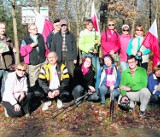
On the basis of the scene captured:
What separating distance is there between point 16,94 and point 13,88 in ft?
0.50

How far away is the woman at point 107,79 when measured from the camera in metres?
7.10

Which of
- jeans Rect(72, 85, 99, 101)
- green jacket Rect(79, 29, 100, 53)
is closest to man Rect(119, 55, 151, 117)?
jeans Rect(72, 85, 99, 101)

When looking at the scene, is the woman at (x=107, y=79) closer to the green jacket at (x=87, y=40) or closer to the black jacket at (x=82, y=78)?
the black jacket at (x=82, y=78)

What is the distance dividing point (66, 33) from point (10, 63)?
66.2 inches

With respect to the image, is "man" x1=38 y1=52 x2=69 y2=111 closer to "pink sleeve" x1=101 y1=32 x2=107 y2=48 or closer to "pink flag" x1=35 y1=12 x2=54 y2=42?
"pink sleeve" x1=101 y1=32 x2=107 y2=48

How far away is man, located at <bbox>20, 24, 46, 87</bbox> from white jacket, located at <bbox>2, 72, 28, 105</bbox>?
91 centimetres

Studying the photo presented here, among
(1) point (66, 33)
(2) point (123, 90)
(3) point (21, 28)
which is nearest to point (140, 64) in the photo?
(2) point (123, 90)

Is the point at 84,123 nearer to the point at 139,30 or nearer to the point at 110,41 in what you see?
the point at 110,41

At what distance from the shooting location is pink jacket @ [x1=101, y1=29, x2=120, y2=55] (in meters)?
7.90

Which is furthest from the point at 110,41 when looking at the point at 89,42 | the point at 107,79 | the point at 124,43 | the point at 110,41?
the point at 107,79

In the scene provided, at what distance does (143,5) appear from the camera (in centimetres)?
2870

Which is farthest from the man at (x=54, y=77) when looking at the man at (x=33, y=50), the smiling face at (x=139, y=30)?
the smiling face at (x=139, y=30)

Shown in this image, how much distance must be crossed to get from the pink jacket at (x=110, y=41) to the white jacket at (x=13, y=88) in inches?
98.7

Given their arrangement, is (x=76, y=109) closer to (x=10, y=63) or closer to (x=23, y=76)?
(x=23, y=76)
